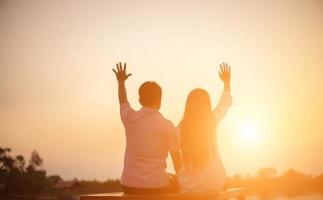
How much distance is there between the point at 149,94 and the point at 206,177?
97 cm

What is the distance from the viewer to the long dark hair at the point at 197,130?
4.77 m

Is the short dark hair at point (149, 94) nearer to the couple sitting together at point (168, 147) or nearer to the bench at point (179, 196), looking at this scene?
the couple sitting together at point (168, 147)

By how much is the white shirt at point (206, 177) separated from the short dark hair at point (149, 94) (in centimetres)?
67

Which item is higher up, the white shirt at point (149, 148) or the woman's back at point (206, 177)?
the white shirt at point (149, 148)

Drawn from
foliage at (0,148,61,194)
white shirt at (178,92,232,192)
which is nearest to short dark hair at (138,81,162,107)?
white shirt at (178,92,232,192)

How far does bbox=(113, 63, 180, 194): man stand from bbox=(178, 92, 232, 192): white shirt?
14 centimetres

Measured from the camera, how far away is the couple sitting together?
477 cm

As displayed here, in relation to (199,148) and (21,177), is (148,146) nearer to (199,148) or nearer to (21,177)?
(199,148)

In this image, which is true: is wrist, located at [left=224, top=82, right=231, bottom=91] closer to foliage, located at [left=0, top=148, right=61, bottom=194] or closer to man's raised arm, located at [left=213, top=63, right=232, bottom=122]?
man's raised arm, located at [left=213, top=63, right=232, bottom=122]

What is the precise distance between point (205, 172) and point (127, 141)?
814mm

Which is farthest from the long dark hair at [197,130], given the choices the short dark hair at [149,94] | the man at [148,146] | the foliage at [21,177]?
the foliage at [21,177]

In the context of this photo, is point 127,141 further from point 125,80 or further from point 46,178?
point 46,178

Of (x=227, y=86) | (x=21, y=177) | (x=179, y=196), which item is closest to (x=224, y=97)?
(x=227, y=86)

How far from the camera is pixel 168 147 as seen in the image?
4848mm
